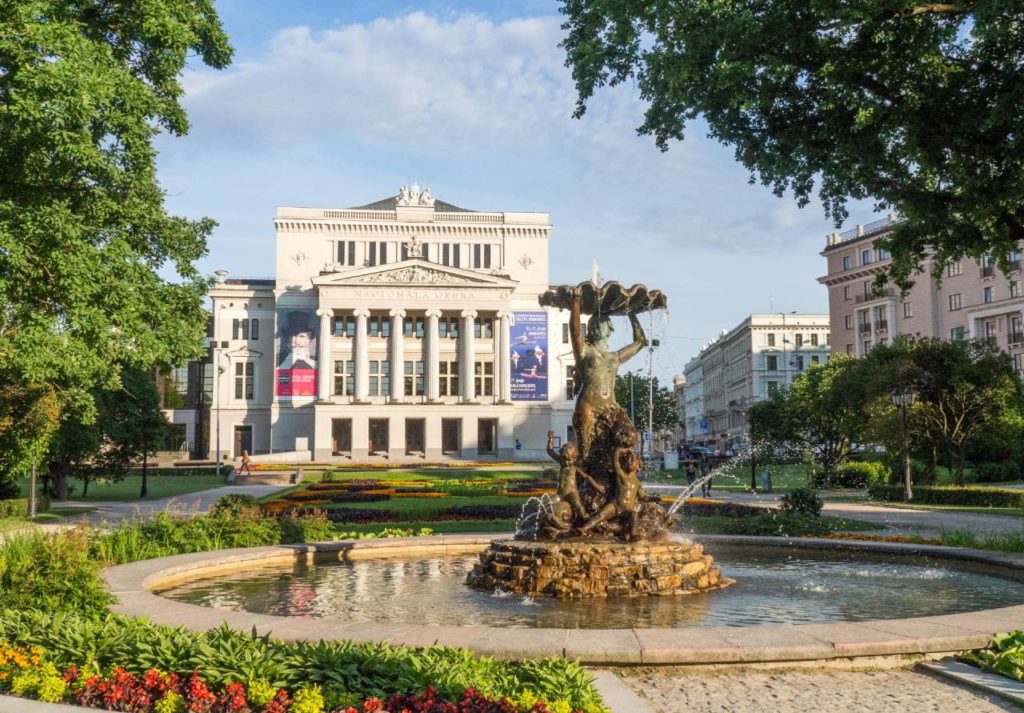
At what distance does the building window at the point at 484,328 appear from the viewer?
3206 inches

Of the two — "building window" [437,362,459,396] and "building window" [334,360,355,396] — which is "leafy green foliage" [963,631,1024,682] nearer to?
"building window" [437,362,459,396]

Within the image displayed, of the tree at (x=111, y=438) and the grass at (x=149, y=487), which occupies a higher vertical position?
the tree at (x=111, y=438)

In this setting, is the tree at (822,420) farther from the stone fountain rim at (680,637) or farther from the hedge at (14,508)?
the stone fountain rim at (680,637)

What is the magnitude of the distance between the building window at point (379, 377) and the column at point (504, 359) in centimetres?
1071

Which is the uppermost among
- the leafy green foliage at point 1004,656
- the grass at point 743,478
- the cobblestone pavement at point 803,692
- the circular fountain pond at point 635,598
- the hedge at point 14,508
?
the leafy green foliage at point 1004,656

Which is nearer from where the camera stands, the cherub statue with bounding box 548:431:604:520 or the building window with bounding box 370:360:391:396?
the cherub statue with bounding box 548:431:604:520

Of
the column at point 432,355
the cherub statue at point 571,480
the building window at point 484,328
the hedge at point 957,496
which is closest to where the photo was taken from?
the cherub statue at point 571,480

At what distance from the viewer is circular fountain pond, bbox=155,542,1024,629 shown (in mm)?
9141

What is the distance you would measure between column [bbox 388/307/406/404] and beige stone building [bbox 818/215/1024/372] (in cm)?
4077

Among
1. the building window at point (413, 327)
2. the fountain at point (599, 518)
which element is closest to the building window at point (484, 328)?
the building window at point (413, 327)

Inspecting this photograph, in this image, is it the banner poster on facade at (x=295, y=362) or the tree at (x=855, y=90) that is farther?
the banner poster on facade at (x=295, y=362)

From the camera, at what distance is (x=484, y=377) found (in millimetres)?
81062

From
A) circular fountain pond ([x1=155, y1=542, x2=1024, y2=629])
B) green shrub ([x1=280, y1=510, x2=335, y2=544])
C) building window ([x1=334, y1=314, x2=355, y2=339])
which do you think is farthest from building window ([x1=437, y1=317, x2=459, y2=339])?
circular fountain pond ([x1=155, y1=542, x2=1024, y2=629])

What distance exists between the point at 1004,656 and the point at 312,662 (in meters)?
5.25
